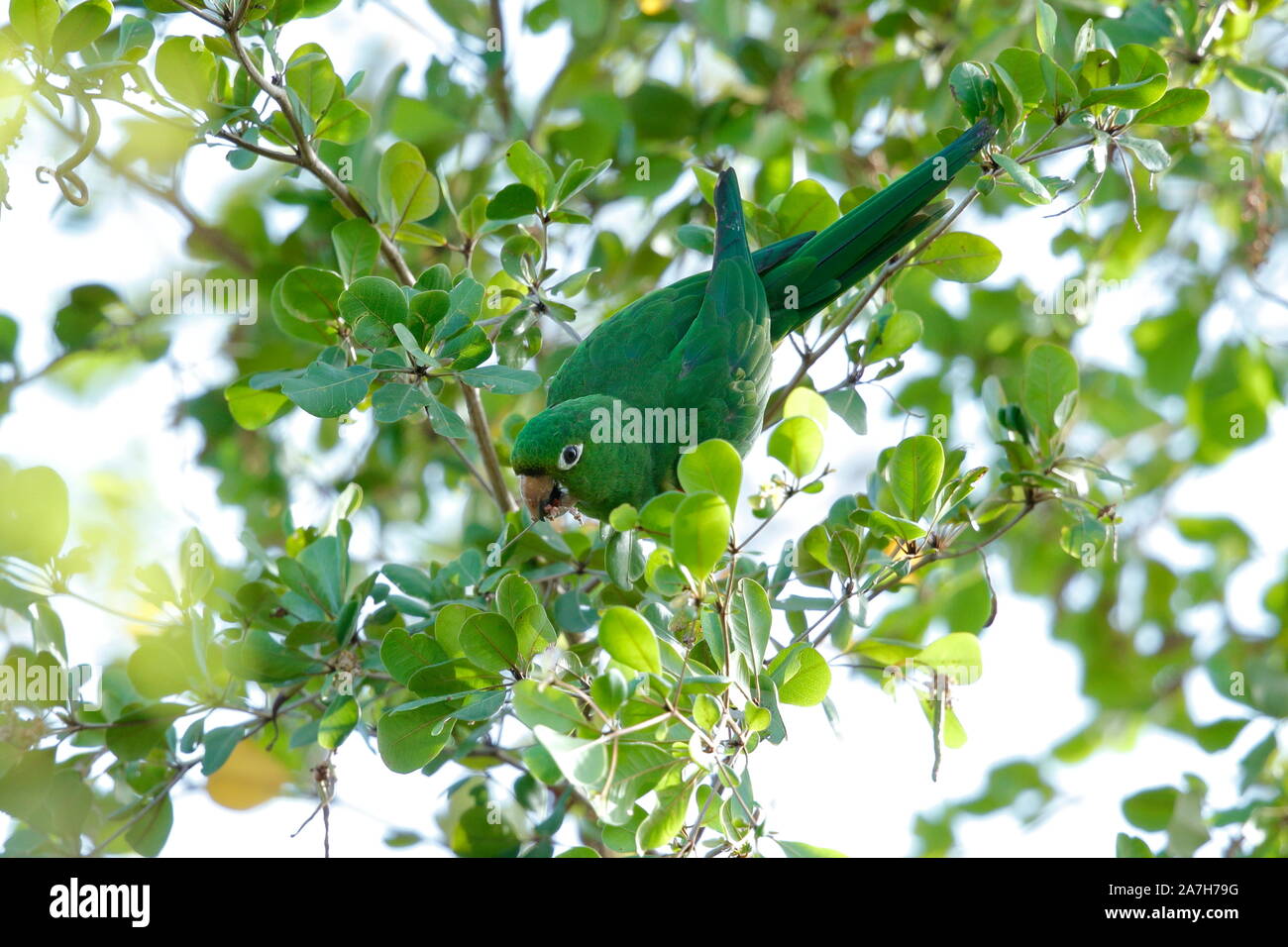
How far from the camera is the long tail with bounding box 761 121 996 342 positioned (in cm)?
311

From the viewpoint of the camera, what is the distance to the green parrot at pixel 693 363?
10.4 feet

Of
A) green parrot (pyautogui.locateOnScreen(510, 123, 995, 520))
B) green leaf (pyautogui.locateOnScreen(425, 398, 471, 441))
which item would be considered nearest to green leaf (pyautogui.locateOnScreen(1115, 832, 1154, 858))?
green parrot (pyautogui.locateOnScreen(510, 123, 995, 520))

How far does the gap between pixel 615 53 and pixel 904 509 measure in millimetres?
3769

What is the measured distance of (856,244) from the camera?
3191mm

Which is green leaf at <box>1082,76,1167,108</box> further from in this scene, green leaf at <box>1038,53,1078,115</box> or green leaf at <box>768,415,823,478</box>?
green leaf at <box>768,415,823,478</box>

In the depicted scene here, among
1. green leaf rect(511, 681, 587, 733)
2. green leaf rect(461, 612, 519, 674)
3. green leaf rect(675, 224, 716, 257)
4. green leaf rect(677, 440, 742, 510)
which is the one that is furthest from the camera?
green leaf rect(675, 224, 716, 257)

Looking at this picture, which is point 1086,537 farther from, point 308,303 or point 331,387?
point 308,303

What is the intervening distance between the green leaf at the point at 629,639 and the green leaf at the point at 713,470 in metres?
0.34

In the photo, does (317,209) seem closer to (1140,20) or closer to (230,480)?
(230,480)

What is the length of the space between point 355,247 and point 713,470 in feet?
4.39

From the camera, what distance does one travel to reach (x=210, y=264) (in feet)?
16.1

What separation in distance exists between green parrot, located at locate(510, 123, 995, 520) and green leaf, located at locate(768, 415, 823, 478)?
0.51 metres

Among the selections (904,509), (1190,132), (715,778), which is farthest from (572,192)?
(1190,132)

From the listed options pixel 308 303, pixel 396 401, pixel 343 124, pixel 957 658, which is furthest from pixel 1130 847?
pixel 343 124
